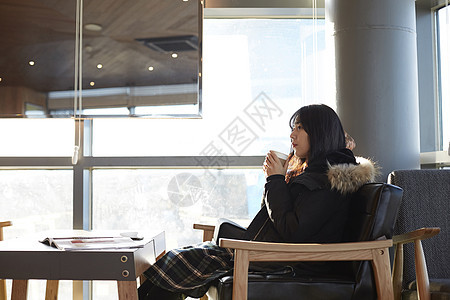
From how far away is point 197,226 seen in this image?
297 centimetres

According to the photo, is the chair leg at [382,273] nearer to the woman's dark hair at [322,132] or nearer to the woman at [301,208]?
the woman at [301,208]

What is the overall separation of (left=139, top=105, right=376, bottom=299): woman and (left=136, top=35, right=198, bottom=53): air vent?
1.12 metres

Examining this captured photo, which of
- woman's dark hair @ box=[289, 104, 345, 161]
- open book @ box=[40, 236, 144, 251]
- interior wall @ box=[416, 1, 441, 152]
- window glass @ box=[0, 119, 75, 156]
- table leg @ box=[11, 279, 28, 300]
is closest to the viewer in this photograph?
open book @ box=[40, 236, 144, 251]

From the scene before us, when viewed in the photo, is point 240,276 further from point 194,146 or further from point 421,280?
point 194,146

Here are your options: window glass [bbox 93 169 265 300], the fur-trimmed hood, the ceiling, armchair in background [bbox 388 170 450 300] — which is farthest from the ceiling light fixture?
armchair in background [bbox 388 170 450 300]

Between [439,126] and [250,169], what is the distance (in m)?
1.24

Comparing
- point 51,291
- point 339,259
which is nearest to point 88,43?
point 51,291

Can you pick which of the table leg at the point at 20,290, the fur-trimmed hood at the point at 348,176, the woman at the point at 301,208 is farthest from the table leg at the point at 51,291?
the fur-trimmed hood at the point at 348,176

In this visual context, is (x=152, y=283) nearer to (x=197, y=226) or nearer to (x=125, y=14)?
(x=197, y=226)

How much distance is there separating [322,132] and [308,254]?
54 cm

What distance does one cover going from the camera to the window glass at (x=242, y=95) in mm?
3762

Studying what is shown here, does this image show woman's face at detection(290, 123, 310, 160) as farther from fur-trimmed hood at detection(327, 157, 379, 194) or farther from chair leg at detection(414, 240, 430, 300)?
chair leg at detection(414, 240, 430, 300)

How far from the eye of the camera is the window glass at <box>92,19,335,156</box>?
12.3 feet

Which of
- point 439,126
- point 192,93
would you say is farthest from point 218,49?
point 439,126
